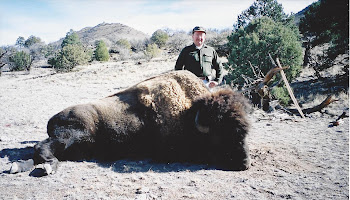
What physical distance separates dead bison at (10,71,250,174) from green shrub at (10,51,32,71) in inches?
1419

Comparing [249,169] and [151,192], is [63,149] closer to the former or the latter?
[151,192]

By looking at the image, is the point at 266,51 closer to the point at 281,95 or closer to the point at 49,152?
the point at 281,95

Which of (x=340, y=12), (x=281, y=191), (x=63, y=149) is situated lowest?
(x=281, y=191)

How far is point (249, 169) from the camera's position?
11.5 ft

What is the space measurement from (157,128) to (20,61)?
3780 centimetres

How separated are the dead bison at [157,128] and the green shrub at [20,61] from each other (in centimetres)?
3605

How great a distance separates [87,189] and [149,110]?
1496 millimetres

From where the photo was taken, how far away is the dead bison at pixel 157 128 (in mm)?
3445

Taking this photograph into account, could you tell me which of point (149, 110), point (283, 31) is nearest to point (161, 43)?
point (283, 31)

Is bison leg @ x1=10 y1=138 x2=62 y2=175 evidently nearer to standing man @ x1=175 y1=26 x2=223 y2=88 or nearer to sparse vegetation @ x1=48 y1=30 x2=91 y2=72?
standing man @ x1=175 y1=26 x2=223 y2=88

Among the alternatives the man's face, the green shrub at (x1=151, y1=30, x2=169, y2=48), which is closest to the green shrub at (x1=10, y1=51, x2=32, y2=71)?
the green shrub at (x1=151, y1=30, x2=169, y2=48)

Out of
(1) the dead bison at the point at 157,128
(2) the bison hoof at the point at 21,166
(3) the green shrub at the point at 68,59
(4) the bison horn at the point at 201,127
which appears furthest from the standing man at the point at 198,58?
(3) the green shrub at the point at 68,59

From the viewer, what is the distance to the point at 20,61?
33750 millimetres

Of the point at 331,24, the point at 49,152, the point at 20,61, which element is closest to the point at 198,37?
the point at 49,152
